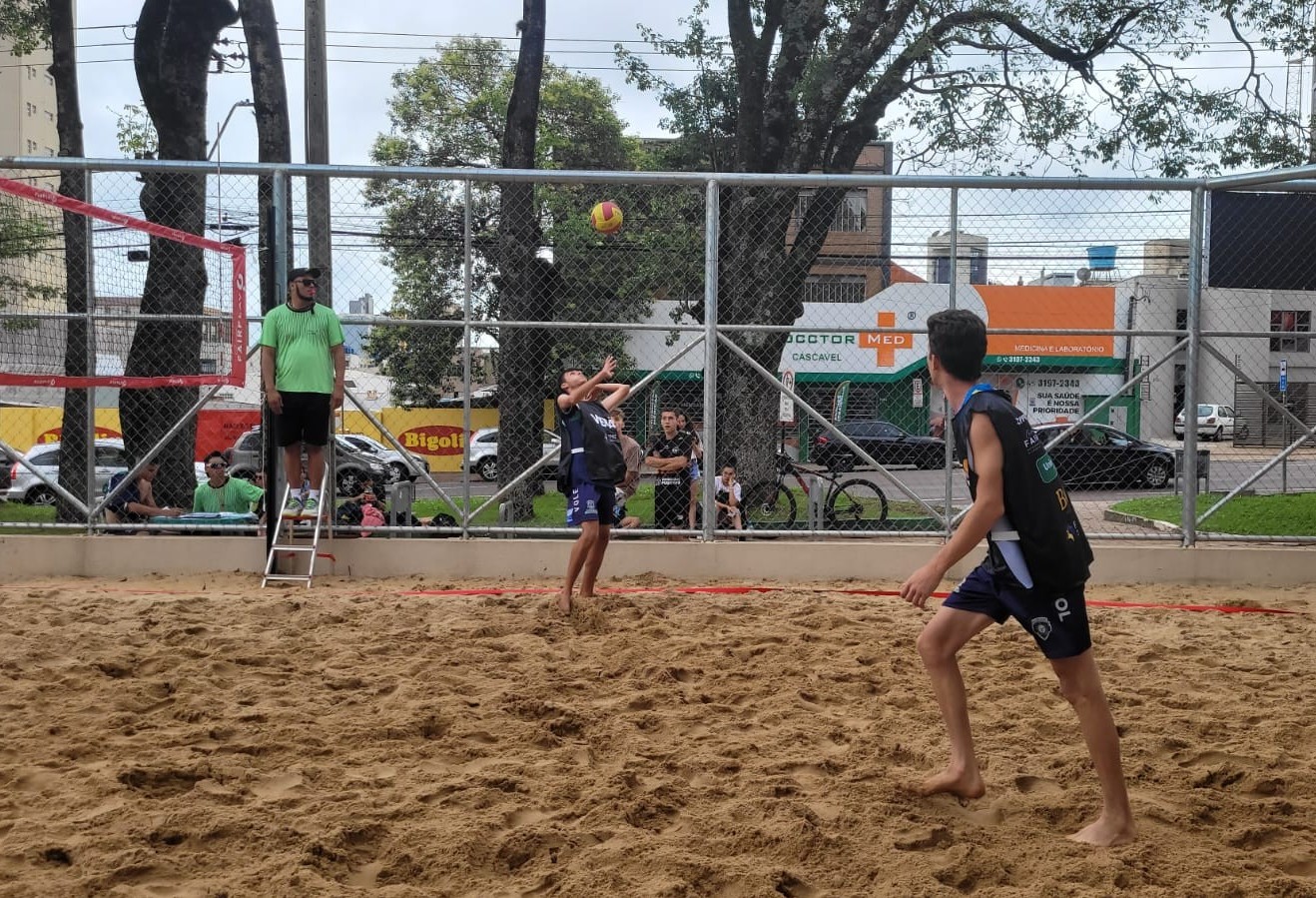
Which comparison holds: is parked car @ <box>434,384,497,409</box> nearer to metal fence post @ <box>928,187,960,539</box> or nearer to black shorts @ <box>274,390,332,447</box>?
black shorts @ <box>274,390,332,447</box>

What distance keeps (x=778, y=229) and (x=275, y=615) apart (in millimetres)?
7124

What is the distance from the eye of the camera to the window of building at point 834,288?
11.7 meters

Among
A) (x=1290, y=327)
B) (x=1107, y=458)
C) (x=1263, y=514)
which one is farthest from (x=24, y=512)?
(x=1263, y=514)

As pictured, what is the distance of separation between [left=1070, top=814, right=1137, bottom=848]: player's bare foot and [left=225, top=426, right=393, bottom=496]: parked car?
6.95 m

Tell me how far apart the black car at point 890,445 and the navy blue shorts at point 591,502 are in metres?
2.60

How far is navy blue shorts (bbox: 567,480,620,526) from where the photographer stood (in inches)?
290

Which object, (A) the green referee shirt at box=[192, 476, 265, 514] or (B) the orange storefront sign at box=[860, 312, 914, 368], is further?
(A) the green referee shirt at box=[192, 476, 265, 514]

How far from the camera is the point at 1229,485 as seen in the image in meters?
9.51

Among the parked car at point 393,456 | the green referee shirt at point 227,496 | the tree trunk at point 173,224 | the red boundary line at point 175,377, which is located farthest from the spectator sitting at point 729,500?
the tree trunk at point 173,224

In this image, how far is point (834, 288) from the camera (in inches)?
541

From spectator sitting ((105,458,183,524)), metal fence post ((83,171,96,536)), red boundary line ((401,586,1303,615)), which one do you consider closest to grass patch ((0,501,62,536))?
spectator sitting ((105,458,183,524))

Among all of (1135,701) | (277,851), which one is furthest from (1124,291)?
(277,851)

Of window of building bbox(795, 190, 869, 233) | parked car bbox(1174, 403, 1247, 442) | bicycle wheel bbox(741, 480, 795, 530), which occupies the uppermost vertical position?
window of building bbox(795, 190, 869, 233)

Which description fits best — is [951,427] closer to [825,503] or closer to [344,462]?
[825,503]
